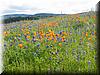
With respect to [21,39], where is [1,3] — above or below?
above

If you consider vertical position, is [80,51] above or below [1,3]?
below

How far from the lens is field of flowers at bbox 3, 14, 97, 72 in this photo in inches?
183

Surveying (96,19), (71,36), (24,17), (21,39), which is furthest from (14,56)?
(96,19)

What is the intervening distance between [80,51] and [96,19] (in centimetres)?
61

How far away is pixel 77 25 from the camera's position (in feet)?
15.9

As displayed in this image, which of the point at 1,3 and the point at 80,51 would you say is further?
the point at 1,3

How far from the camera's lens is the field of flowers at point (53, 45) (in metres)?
4.66

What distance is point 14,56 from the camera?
Answer: 489cm

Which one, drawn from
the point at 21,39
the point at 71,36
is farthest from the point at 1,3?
the point at 71,36

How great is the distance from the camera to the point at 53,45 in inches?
189

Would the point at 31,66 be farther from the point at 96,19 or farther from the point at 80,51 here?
the point at 96,19

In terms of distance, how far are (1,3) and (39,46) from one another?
1073 millimetres

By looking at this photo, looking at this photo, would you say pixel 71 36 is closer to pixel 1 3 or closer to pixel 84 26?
pixel 84 26

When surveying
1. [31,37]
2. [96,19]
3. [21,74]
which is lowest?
[21,74]
